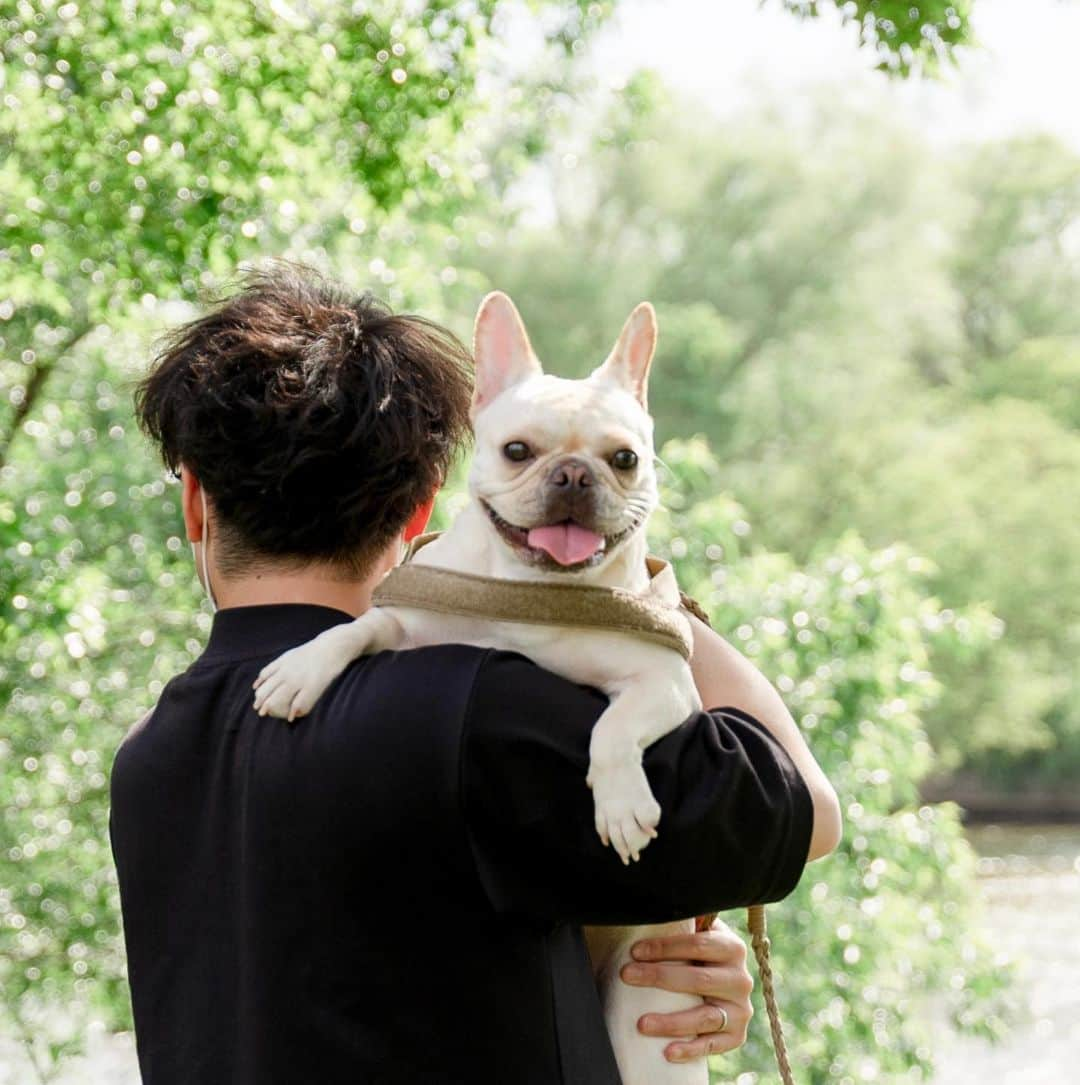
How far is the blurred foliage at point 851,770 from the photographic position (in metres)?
6.11

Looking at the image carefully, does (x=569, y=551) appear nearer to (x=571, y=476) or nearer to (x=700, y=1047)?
(x=571, y=476)

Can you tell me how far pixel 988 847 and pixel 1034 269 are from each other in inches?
512

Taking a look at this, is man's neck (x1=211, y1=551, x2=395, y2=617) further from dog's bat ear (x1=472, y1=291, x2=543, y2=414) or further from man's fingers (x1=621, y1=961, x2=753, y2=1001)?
man's fingers (x1=621, y1=961, x2=753, y2=1001)

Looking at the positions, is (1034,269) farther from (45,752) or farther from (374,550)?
(374,550)

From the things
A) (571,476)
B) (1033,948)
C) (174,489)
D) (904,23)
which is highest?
(904,23)

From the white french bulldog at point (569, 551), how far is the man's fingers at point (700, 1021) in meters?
0.01

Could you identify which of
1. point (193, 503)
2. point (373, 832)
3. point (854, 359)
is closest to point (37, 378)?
point (193, 503)

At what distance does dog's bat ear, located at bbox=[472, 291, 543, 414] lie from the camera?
71.7 inches

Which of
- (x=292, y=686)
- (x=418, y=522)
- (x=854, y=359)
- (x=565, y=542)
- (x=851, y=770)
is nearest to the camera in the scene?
(x=292, y=686)

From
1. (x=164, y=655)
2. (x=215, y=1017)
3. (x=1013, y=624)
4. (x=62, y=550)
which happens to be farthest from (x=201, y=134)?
(x=1013, y=624)

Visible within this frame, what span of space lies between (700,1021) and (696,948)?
81 millimetres

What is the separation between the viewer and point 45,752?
20.3ft

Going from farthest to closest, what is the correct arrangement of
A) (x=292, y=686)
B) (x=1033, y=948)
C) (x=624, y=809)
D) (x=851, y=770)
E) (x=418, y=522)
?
(x=1033, y=948)
(x=851, y=770)
(x=418, y=522)
(x=292, y=686)
(x=624, y=809)

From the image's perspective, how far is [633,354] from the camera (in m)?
1.85
